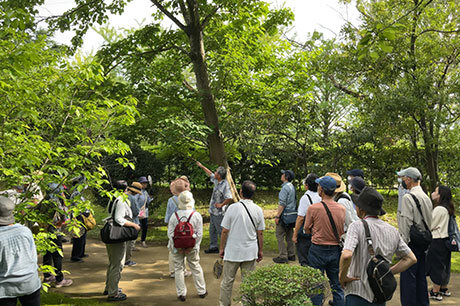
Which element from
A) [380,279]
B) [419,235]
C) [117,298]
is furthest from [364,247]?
[117,298]

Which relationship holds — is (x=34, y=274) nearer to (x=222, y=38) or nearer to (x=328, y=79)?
(x=222, y=38)

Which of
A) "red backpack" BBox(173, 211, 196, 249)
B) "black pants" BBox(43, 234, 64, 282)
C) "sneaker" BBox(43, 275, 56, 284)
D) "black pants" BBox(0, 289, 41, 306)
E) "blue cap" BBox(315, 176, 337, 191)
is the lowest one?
"sneaker" BBox(43, 275, 56, 284)

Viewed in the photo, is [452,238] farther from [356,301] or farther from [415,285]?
[356,301]

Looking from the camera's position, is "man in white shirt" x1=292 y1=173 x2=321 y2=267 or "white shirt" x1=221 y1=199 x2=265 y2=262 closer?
"white shirt" x1=221 y1=199 x2=265 y2=262

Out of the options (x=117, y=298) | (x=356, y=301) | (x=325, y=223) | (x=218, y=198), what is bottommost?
(x=117, y=298)

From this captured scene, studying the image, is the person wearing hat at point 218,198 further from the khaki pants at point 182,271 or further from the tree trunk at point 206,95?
the khaki pants at point 182,271

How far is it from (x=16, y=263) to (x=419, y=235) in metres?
5.07

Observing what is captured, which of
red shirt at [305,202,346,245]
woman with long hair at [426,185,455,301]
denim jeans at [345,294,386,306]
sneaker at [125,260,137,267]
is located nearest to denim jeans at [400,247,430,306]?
woman with long hair at [426,185,455,301]

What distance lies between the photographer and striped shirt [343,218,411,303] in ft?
11.2

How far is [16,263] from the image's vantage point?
11.9ft

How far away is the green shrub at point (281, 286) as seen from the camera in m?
3.58

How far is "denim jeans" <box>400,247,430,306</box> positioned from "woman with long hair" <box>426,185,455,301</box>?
118 centimetres

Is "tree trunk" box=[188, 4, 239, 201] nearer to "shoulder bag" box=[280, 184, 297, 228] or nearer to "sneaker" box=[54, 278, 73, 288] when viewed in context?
"shoulder bag" box=[280, 184, 297, 228]

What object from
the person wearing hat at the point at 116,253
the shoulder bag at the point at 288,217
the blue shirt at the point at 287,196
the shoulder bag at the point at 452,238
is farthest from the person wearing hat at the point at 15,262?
the shoulder bag at the point at 452,238
